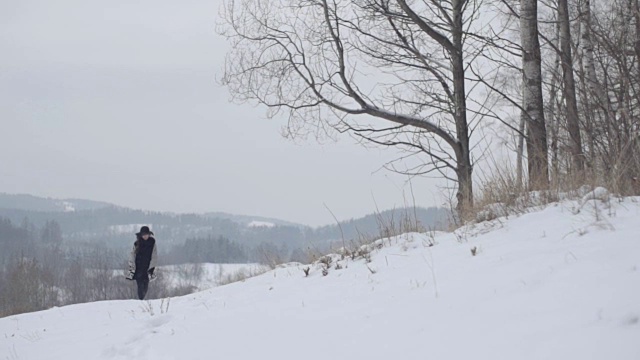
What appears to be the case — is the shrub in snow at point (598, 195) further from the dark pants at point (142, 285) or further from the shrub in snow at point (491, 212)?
the dark pants at point (142, 285)

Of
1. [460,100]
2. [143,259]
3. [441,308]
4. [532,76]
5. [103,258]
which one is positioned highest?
[460,100]

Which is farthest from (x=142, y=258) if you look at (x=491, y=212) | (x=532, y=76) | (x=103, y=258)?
(x=103, y=258)

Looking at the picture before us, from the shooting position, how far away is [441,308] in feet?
11.2

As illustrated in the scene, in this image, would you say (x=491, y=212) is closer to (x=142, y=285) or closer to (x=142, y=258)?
(x=142, y=285)

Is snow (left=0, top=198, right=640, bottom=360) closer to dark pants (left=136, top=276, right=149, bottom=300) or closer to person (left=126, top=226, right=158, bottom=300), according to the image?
dark pants (left=136, top=276, right=149, bottom=300)

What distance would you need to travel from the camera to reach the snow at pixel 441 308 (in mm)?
2676

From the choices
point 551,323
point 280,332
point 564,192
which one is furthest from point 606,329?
point 564,192

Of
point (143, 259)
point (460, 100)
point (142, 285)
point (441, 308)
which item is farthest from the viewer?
point (143, 259)

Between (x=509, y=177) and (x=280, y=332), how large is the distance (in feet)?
10.1

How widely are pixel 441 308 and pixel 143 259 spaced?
9419 mm

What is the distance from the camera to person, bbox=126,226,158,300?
11.8 metres

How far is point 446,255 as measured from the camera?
4.66m

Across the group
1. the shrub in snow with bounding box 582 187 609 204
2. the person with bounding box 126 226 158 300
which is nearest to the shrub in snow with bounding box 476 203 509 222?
the shrub in snow with bounding box 582 187 609 204

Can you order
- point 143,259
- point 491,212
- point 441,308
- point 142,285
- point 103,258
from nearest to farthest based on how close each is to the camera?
1. point 441,308
2. point 491,212
3. point 142,285
4. point 143,259
5. point 103,258
